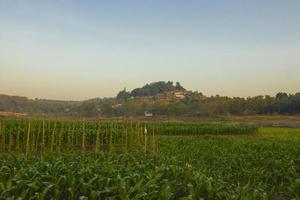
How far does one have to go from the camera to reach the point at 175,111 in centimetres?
11675

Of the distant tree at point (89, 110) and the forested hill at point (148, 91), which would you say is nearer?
the distant tree at point (89, 110)

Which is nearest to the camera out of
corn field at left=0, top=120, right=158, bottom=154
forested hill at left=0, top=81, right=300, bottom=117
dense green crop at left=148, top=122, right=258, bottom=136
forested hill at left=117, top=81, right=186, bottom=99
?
corn field at left=0, top=120, right=158, bottom=154

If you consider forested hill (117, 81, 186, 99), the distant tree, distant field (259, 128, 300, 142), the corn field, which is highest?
forested hill (117, 81, 186, 99)

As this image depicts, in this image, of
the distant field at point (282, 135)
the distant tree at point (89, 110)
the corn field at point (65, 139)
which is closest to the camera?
the corn field at point (65, 139)

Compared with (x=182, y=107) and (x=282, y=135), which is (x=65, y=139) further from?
(x=182, y=107)

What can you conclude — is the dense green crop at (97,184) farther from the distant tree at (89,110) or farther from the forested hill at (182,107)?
the distant tree at (89,110)

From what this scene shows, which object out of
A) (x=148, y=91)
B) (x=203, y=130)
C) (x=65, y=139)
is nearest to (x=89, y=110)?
(x=148, y=91)

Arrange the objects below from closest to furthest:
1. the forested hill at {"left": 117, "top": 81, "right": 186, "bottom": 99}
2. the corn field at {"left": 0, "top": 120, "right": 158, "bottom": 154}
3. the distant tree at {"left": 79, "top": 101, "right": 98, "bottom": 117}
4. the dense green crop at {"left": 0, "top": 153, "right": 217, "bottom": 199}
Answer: the dense green crop at {"left": 0, "top": 153, "right": 217, "bottom": 199}, the corn field at {"left": 0, "top": 120, "right": 158, "bottom": 154}, the distant tree at {"left": 79, "top": 101, "right": 98, "bottom": 117}, the forested hill at {"left": 117, "top": 81, "right": 186, "bottom": 99}

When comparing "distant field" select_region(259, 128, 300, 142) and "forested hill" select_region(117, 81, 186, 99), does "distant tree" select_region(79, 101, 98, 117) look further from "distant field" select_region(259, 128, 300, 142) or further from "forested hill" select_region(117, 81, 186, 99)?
"distant field" select_region(259, 128, 300, 142)

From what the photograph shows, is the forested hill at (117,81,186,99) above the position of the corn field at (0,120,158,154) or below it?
above

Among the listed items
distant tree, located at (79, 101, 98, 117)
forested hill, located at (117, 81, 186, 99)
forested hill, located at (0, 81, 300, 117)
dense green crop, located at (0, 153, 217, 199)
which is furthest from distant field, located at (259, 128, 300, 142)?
forested hill, located at (117, 81, 186, 99)

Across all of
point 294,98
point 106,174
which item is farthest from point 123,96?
point 106,174

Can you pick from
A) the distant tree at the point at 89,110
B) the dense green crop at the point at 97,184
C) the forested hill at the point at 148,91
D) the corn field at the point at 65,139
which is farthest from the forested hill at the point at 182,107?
the dense green crop at the point at 97,184

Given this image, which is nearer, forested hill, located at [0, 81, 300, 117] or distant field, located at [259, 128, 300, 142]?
distant field, located at [259, 128, 300, 142]
